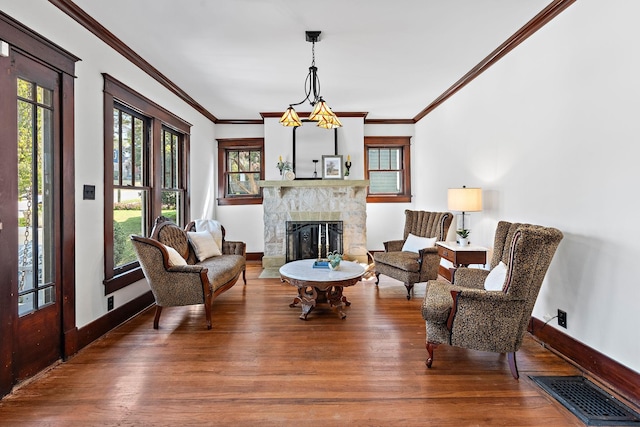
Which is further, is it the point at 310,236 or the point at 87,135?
the point at 310,236

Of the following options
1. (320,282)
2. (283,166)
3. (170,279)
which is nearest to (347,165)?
(283,166)

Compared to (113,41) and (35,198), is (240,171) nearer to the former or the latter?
(113,41)

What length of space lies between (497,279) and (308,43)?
2717 mm

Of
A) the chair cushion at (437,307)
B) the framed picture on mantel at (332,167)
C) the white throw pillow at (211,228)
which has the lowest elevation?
the chair cushion at (437,307)

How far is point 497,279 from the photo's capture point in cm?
251

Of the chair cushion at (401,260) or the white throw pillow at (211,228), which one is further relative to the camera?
the white throw pillow at (211,228)

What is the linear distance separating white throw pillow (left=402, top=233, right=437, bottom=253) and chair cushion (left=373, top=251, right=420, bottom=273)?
10 centimetres

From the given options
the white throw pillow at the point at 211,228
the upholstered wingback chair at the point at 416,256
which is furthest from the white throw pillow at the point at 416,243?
the white throw pillow at the point at 211,228

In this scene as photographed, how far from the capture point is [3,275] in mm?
2010

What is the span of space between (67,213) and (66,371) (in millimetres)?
1159

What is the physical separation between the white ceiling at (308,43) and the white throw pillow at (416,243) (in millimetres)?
2104

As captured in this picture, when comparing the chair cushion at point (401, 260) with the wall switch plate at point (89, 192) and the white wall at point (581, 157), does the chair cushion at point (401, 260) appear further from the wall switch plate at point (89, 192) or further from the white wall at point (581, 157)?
the wall switch plate at point (89, 192)

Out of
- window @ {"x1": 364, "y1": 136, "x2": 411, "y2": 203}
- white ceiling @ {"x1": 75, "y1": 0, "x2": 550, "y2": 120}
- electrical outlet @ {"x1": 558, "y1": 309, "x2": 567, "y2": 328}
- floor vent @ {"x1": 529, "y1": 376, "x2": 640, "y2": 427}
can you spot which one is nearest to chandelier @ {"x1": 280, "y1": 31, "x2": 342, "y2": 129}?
white ceiling @ {"x1": 75, "y1": 0, "x2": 550, "y2": 120}

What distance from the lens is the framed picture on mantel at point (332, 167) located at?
587cm
